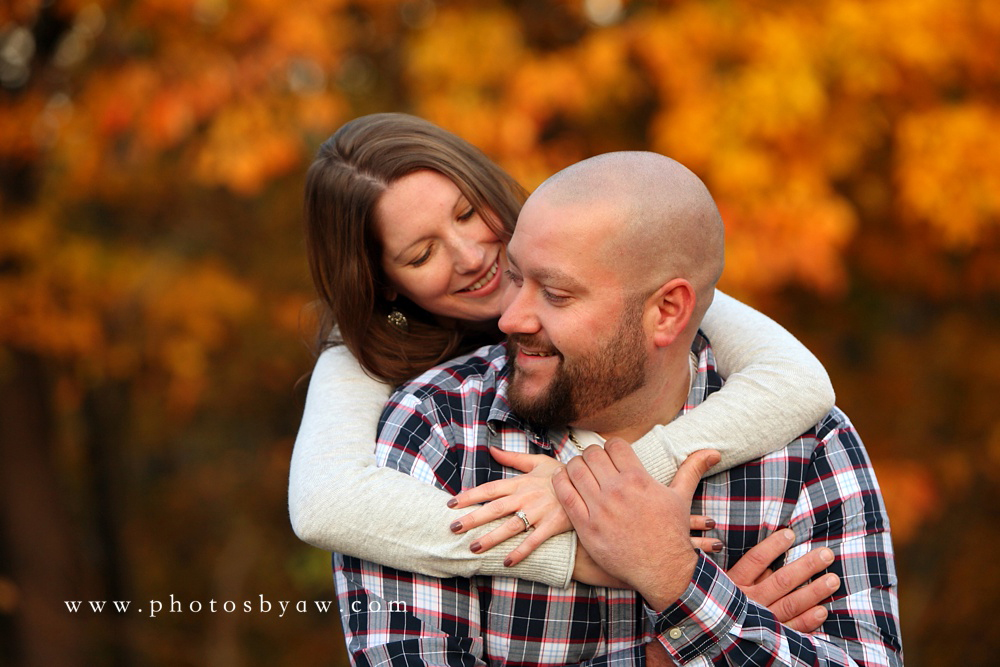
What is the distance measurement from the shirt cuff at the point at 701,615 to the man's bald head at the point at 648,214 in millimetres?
561

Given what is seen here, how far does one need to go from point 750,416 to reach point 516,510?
0.50 metres

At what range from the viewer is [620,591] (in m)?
1.94

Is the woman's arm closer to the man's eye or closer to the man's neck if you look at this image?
the man's neck

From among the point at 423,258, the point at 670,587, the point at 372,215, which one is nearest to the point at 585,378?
the point at 670,587

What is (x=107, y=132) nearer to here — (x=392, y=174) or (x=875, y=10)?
(x=392, y=174)

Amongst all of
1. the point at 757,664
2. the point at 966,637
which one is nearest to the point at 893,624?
the point at 757,664

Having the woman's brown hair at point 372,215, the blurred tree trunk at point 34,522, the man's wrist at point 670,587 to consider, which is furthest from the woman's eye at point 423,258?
the blurred tree trunk at point 34,522

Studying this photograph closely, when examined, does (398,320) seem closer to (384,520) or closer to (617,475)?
(384,520)

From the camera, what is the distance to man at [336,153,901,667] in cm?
179

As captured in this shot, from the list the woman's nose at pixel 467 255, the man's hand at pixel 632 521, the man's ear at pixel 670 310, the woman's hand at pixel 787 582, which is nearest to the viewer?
the man's hand at pixel 632 521

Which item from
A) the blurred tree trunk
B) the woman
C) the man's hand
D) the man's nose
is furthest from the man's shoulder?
the blurred tree trunk

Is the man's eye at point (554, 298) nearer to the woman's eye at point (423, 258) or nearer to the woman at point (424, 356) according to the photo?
the woman at point (424, 356)

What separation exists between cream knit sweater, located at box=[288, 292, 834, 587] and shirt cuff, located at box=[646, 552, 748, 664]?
0.20 meters

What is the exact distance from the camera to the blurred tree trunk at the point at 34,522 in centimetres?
581
